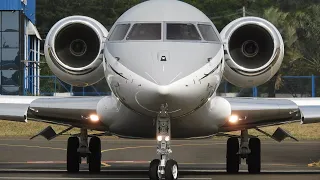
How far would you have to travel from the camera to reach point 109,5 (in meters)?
66.0

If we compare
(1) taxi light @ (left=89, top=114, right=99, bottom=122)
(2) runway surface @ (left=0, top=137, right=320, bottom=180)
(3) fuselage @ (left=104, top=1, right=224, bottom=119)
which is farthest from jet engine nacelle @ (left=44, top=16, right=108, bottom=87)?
(2) runway surface @ (left=0, top=137, right=320, bottom=180)

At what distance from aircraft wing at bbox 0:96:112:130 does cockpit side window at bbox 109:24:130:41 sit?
1.55 metres

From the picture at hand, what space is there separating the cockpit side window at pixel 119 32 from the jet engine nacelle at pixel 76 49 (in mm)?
1474

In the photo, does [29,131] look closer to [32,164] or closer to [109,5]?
[32,164]

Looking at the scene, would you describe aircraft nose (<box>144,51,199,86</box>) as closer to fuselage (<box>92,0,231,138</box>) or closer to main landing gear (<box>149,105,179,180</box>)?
fuselage (<box>92,0,231,138</box>)

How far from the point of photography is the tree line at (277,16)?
196 ft

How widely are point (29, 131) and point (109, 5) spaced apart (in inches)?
1136

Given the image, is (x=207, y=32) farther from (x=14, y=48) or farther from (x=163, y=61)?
(x=14, y=48)

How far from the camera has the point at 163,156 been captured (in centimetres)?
1320

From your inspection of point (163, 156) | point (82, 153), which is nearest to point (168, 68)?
point (163, 156)

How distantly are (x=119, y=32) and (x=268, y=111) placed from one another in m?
3.50

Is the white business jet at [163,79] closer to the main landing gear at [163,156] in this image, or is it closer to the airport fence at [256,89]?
the main landing gear at [163,156]

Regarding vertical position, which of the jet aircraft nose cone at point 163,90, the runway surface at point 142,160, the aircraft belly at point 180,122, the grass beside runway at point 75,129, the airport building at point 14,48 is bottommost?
the runway surface at point 142,160

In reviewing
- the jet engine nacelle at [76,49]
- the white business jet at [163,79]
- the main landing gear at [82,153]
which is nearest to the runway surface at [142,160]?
the main landing gear at [82,153]
